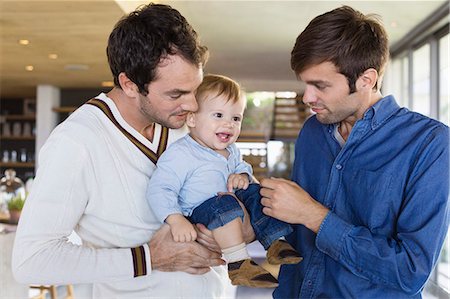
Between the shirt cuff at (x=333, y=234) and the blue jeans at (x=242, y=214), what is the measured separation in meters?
0.21

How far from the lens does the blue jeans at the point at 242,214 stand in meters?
1.75

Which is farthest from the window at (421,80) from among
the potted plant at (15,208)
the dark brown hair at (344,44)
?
the dark brown hair at (344,44)

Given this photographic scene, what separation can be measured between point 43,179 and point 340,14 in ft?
3.26

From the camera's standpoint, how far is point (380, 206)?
5.38ft

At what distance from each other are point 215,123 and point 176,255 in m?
0.47

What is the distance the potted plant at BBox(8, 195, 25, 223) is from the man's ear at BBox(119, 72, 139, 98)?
350 cm

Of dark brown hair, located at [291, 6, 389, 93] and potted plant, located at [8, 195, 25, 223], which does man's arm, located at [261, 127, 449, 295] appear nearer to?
dark brown hair, located at [291, 6, 389, 93]

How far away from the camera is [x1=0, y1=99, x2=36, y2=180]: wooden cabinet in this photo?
1177 cm

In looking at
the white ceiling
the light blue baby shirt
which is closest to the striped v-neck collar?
the light blue baby shirt

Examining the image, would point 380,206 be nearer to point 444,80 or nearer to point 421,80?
point 444,80

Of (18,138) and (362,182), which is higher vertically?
(18,138)

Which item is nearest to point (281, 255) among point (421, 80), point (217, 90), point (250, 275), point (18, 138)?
point (250, 275)

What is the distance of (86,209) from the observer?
1656 mm

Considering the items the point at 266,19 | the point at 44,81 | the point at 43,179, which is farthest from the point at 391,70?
the point at 43,179
